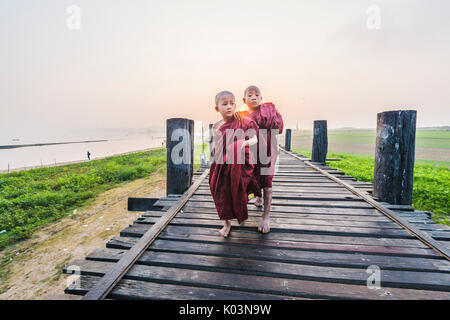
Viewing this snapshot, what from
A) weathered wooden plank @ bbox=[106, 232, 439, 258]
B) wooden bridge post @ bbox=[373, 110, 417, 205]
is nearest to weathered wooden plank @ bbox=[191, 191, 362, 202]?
wooden bridge post @ bbox=[373, 110, 417, 205]

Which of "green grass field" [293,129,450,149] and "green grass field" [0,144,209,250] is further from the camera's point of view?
"green grass field" [293,129,450,149]

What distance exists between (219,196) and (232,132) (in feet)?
2.58

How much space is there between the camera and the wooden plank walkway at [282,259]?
1.62 m

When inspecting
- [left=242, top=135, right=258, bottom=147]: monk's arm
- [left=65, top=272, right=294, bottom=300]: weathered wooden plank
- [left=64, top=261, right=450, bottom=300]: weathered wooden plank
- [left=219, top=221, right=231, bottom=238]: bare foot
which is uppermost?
[left=242, top=135, right=258, bottom=147]: monk's arm

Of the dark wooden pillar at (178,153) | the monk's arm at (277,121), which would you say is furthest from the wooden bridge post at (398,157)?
the dark wooden pillar at (178,153)

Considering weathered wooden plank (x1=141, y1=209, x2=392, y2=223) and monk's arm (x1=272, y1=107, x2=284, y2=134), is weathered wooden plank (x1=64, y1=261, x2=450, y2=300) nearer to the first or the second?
weathered wooden plank (x1=141, y1=209, x2=392, y2=223)

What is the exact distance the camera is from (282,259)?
6.43 feet

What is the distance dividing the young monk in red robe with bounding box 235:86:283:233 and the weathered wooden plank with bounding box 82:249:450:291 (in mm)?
689

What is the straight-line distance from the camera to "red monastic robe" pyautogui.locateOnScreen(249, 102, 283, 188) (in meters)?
2.63

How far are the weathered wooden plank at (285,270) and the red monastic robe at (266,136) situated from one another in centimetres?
103

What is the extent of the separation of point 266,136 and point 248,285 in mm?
1845

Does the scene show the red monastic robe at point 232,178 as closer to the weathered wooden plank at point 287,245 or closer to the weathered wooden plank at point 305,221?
the weathered wooden plank at point 287,245

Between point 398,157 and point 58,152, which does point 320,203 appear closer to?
point 398,157
